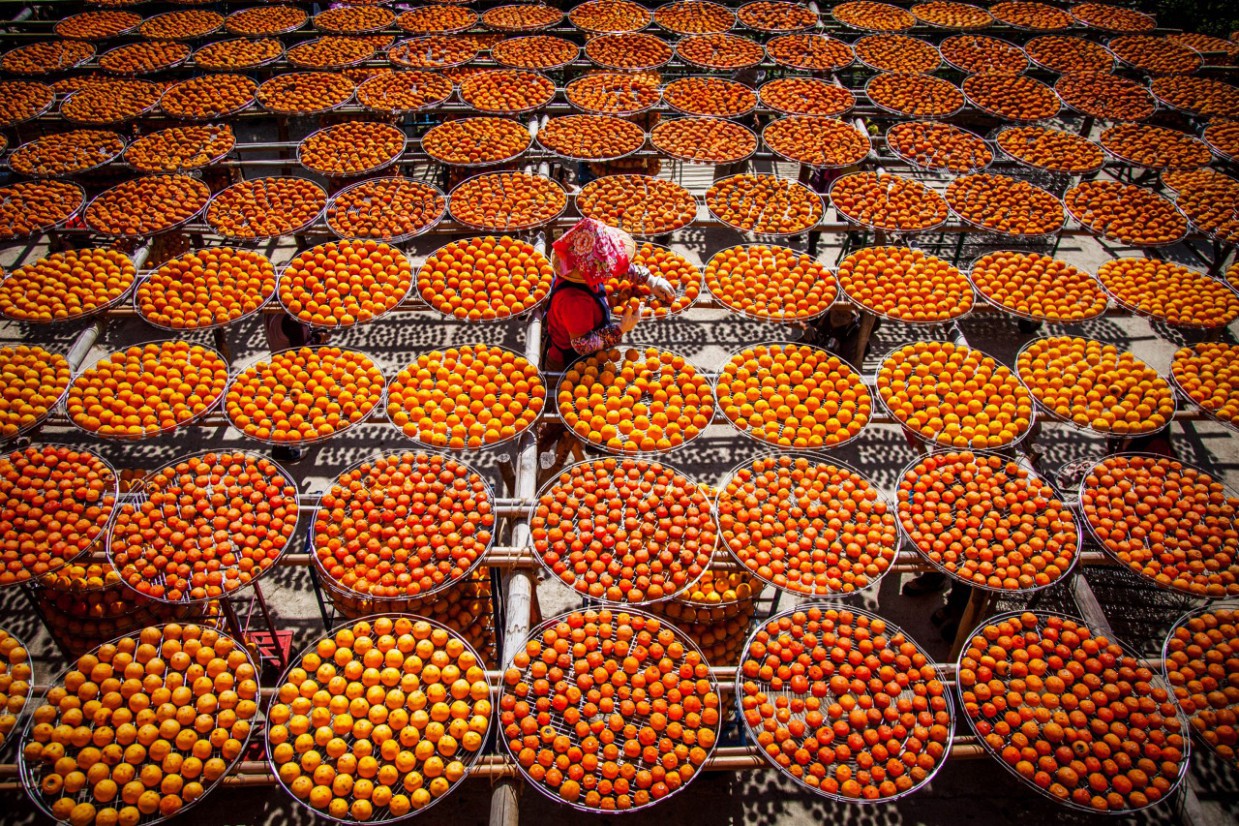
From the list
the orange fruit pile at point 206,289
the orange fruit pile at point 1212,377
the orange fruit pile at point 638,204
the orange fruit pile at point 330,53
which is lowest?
the orange fruit pile at point 1212,377

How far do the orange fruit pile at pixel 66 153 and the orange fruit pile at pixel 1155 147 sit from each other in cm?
1370

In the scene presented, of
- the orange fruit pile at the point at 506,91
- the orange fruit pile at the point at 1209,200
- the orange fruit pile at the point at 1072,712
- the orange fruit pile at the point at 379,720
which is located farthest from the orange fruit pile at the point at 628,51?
the orange fruit pile at the point at 1072,712

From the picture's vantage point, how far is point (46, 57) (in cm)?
1138

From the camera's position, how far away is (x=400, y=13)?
43.4ft

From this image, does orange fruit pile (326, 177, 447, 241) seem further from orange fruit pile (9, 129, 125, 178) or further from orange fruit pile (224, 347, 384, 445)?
orange fruit pile (9, 129, 125, 178)

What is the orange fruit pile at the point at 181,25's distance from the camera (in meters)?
12.0

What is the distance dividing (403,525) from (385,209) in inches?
183

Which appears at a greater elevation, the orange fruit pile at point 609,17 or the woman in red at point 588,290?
the orange fruit pile at point 609,17

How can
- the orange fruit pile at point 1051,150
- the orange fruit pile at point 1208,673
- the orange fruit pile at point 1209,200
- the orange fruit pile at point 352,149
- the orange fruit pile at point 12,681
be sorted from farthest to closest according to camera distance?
1. the orange fruit pile at point 1051,150
2. the orange fruit pile at point 352,149
3. the orange fruit pile at point 1209,200
4. the orange fruit pile at point 1208,673
5. the orange fruit pile at point 12,681

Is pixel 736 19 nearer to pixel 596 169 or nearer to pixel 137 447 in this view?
pixel 596 169

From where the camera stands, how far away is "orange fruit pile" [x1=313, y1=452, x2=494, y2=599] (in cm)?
487

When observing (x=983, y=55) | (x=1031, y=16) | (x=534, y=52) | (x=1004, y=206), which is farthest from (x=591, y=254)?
(x=1031, y=16)

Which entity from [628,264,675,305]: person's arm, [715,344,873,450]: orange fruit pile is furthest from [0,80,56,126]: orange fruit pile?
[715,344,873,450]: orange fruit pile

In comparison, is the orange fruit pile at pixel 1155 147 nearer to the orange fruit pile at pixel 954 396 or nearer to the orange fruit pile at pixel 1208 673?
the orange fruit pile at pixel 954 396
